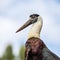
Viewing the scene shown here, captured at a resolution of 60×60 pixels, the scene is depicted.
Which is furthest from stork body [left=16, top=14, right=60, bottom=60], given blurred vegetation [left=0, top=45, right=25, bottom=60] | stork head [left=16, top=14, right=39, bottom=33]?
blurred vegetation [left=0, top=45, right=25, bottom=60]

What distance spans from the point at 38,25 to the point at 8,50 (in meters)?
21.7

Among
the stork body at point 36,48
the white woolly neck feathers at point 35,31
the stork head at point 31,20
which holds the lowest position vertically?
the stork body at point 36,48

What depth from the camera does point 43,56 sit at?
8852 millimetres

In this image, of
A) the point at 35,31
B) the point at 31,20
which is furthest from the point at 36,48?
the point at 31,20

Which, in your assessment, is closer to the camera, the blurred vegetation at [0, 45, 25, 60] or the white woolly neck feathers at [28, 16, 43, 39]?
the white woolly neck feathers at [28, 16, 43, 39]

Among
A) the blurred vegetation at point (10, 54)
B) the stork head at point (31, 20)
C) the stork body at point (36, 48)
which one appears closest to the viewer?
the stork body at point (36, 48)

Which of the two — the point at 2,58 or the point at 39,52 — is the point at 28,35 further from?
the point at 2,58

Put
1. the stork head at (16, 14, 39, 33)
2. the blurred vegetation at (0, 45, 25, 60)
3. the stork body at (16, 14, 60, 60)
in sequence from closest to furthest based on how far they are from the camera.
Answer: the stork body at (16, 14, 60, 60)
the stork head at (16, 14, 39, 33)
the blurred vegetation at (0, 45, 25, 60)

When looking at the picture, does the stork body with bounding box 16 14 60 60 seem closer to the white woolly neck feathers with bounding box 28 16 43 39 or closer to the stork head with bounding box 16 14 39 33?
the white woolly neck feathers with bounding box 28 16 43 39

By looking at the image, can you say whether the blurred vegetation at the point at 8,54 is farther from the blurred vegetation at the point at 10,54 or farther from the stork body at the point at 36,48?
the stork body at the point at 36,48

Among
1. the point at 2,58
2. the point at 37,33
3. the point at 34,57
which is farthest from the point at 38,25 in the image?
the point at 2,58

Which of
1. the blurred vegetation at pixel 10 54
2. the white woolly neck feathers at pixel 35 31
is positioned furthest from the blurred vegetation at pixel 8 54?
the white woolly neck feathers at pixel 35 31

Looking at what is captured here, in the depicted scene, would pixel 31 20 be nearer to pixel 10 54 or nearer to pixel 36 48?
pixel 36 48

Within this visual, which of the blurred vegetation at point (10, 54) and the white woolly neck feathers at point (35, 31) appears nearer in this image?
the white woolly neck feathers at point (35, 31)
